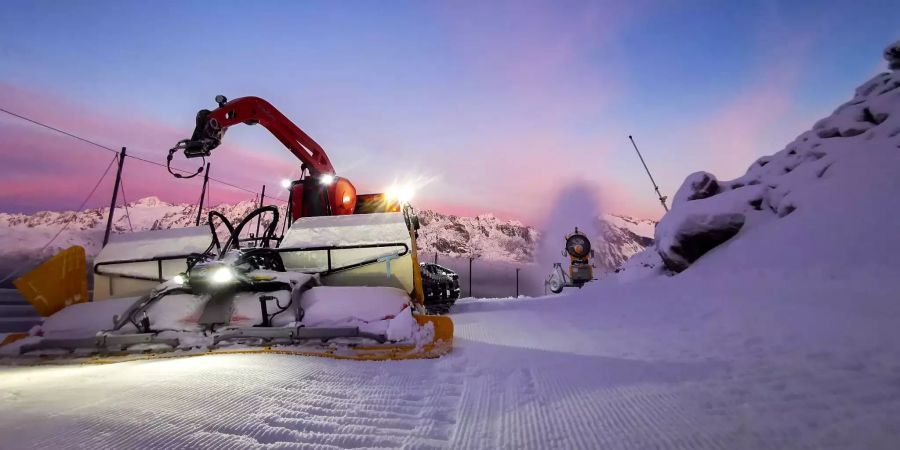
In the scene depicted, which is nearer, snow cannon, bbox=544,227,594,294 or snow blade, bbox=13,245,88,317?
snow blade, bbox=13,245,88,317

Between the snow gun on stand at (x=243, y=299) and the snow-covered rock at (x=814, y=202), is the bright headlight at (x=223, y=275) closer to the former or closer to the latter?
the snow gun on stand at (x=243, y=299)

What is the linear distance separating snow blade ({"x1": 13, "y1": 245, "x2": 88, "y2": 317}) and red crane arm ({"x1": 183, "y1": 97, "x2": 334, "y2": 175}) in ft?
8.73

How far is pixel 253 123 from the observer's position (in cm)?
850

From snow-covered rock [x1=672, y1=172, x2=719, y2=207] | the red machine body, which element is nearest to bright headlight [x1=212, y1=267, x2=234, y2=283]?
the red machine body

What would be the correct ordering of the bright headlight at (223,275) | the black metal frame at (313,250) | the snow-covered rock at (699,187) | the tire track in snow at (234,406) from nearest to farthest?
the tire track in snow at (234,406) < the bright headlight at (223,275) < the black metal frame at (313,250) < the snow-covered rock at (699,187)

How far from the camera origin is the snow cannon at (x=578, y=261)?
2209cm

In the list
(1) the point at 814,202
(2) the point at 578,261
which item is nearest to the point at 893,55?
(1) the point at 814,202

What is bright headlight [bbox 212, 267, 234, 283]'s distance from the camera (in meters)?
4.84

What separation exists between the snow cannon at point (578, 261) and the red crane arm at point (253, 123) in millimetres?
16050

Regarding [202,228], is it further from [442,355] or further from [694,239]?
[694,239]

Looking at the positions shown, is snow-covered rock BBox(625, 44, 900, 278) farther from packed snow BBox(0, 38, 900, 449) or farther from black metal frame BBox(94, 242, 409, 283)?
black metal frame BBox(94, 242, 409, 283)

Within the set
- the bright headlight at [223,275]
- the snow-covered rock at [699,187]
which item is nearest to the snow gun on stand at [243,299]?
the bright headlight at [223,275]

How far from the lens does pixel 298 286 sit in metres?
4.83

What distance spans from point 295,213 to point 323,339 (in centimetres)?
502
